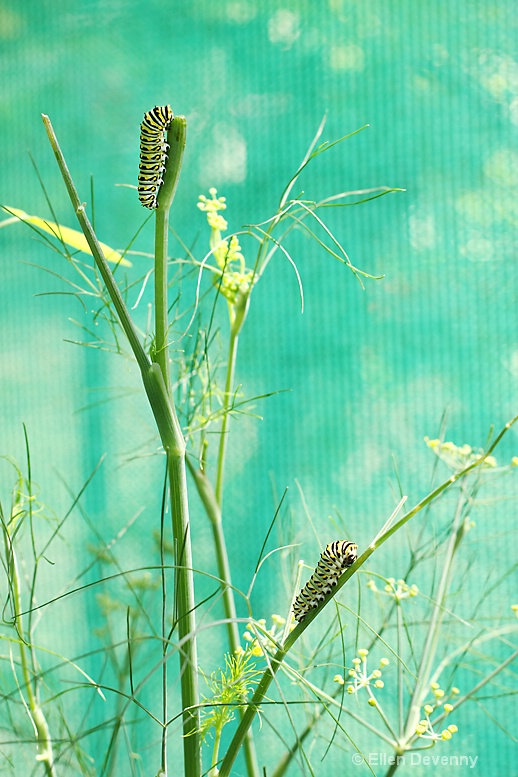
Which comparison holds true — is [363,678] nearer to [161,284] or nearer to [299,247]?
[161,284]

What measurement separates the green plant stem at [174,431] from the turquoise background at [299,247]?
390 millimetres

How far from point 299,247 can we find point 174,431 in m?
0.59

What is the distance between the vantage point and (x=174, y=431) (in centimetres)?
34

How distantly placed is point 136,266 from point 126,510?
29cm

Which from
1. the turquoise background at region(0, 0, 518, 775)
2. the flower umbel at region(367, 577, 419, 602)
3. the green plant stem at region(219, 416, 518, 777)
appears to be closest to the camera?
the green plant stem at region(219, 416, 518, 777)

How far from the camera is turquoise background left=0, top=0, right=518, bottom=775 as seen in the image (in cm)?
81

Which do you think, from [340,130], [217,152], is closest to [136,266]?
[217,152]

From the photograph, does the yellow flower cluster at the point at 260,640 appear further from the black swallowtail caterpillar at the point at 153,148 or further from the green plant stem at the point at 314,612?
the black swallowtail caterpillar at the point at 153,148

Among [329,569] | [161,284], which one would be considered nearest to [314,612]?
[329,569]

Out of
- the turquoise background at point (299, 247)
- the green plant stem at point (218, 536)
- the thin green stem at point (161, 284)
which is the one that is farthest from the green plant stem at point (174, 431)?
the turquoise background at point (299, 247)

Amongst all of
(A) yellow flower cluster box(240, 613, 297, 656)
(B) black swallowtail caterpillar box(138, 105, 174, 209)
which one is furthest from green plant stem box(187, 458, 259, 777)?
(B) black swallowtail caterpillar box(138, 105, 174, 209)

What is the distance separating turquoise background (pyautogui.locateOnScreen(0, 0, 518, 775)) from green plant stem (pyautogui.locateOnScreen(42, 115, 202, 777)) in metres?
0.39

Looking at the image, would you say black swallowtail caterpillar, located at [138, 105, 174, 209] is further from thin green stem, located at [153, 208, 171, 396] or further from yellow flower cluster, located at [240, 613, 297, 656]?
yellow flower cluster, located at [240, 613, 297, 656]

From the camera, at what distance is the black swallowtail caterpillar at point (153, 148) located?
1.06ft
